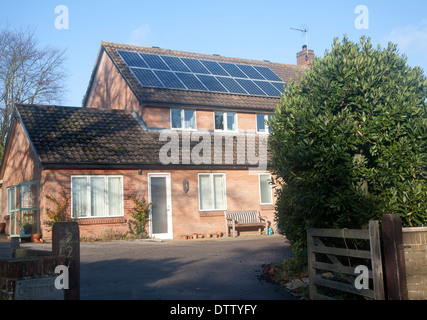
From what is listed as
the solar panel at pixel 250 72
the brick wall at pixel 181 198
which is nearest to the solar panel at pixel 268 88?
the solar panel at pixel 250 72

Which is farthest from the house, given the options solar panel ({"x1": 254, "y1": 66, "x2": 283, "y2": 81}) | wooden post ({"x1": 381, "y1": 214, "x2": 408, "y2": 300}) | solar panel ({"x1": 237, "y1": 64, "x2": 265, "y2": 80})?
wooden post ({"x1": 381, "y1": 214, "x2": 408, "y2": 300})

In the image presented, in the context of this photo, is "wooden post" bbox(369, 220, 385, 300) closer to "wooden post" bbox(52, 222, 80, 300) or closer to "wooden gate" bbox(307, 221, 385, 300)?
→ "wooden gate" bbox(307, 221, 385, 300)

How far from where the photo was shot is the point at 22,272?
154 inches

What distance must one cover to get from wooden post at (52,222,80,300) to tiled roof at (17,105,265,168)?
13429 millimetres

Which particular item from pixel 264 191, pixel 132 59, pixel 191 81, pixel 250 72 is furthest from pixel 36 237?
pixel 250 72

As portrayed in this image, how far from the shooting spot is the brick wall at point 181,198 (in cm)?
1755

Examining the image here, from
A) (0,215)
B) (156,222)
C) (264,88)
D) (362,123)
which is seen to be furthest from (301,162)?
(0,215)

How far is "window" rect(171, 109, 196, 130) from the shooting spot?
22281 mm

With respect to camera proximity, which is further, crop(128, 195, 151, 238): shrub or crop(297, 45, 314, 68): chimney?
crop(297, 45, 314, 68): chimney

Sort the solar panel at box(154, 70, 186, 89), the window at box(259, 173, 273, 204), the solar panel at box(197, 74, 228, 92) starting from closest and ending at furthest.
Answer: the window at box(259, 173, 273, 204), the solar panel at box(154, 70, 186, 89), the solar panel at box(197, 74, 228, 92)

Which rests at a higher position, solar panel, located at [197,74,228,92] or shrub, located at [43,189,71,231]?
solar panel, located at [197,74,228,92]

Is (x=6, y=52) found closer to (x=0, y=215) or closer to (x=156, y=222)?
(x=0, y=215)

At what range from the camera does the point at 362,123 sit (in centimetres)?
754

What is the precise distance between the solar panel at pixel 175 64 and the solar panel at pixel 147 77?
1.87m
